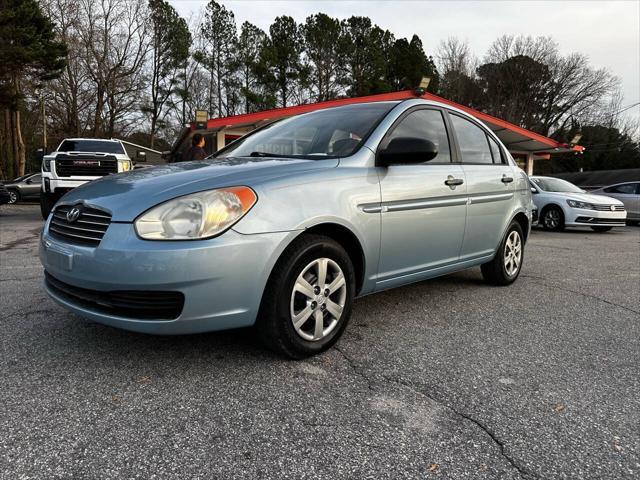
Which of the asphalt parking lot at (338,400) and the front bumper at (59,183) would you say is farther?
the front bumper at (59,183)

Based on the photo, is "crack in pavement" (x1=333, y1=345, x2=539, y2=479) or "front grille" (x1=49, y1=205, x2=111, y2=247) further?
"front grille" (x1=49, y1=205, x2=111, y2=247)

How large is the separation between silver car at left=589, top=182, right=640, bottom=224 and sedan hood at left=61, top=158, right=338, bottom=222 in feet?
48.5

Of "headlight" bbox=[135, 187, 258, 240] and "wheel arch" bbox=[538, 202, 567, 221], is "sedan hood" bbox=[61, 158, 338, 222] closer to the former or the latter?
"headlight" bbox=[135, 187, 258, 240]

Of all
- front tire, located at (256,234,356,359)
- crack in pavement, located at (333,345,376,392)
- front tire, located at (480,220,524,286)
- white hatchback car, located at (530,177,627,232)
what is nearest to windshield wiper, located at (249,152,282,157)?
front tire, located at (256,234,356,359)

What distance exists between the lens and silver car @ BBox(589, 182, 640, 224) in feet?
47.4

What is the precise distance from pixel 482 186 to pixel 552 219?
886cm

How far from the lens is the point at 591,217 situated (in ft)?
36.4

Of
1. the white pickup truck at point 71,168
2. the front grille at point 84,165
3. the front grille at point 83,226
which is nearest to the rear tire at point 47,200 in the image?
the white pickup truck at point 71,168

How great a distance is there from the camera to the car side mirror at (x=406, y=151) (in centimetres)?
292

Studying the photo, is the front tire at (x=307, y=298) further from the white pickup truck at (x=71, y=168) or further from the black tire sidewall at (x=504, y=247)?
the white pickup truck at (x=71, y=168)

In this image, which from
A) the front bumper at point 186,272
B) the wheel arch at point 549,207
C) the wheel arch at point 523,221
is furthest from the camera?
the wheel arch at point 549,207

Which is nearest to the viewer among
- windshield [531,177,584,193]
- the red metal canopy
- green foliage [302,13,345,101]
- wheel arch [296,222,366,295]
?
wheel arch [296,222,366,295]

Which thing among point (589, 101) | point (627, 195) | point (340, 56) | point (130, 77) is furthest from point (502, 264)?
point (589, 101)

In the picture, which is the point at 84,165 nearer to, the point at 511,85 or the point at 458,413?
→ the point at 458,413
